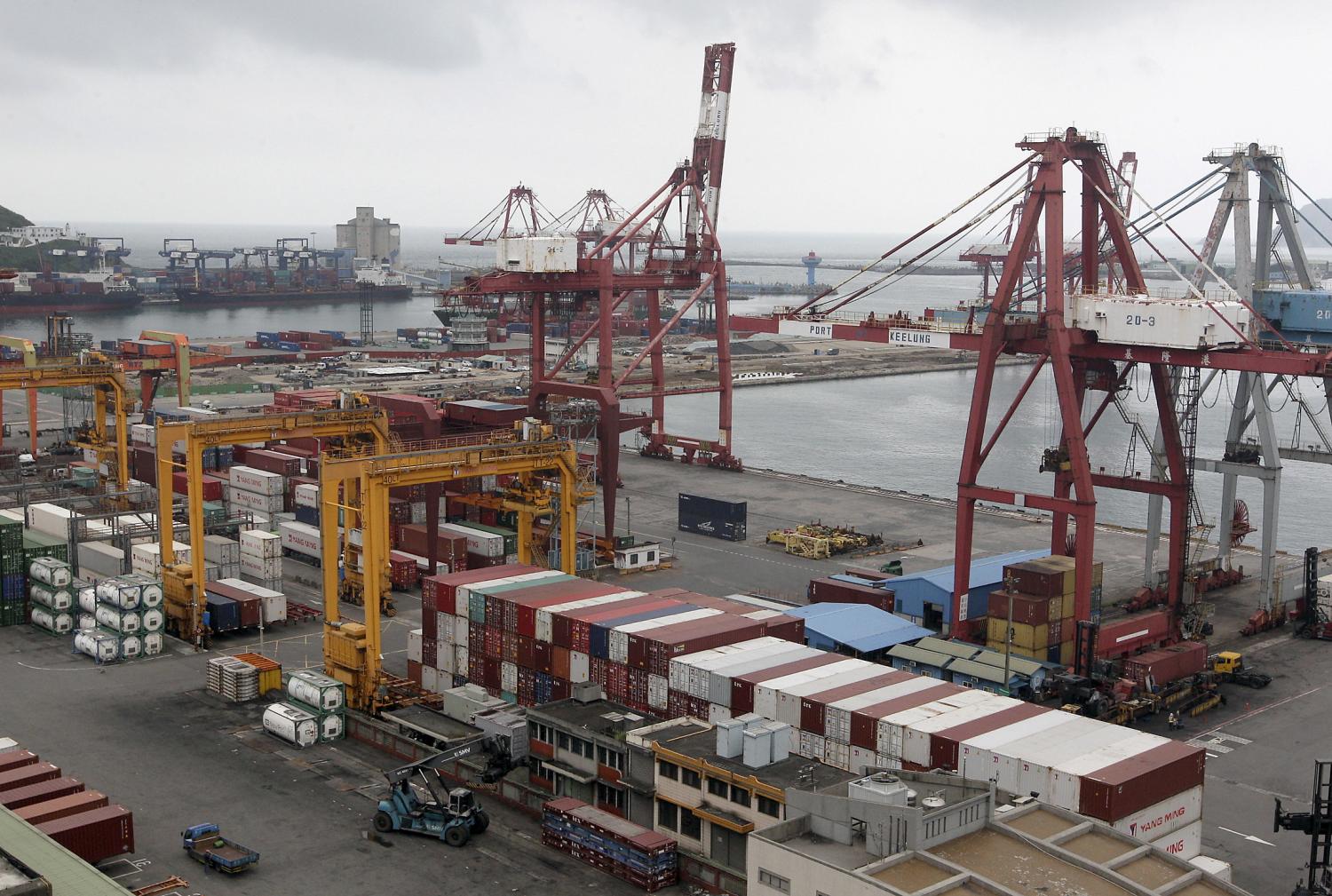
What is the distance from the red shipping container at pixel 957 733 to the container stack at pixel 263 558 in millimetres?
26836

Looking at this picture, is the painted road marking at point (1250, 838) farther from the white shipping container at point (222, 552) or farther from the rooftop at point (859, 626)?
the white shipping container at point (222, 552)

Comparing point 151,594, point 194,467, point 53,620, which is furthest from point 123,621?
point 194,467

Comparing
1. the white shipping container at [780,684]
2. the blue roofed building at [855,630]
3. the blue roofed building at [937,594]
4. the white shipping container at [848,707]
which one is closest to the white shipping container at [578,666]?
the white shipping container at [780,684]

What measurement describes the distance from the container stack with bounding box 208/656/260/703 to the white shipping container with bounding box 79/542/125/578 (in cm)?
1008

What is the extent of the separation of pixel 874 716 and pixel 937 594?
16.9 m

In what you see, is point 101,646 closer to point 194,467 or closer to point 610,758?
point 194,467

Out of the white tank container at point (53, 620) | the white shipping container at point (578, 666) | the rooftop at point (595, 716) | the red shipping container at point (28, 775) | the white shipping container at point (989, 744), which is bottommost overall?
the white tank container at point (53, 620)

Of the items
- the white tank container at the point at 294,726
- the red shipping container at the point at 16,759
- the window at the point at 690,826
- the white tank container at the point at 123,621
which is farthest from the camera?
the white tank container at the point at 123,621

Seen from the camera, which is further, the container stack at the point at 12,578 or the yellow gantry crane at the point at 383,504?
the container stack at the point at 12,578

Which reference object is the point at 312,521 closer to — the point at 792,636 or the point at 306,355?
the point at 792,636

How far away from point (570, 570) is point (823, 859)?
19945 mm

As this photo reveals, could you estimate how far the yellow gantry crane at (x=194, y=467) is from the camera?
4153 cm

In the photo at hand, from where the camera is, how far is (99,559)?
4631 cm

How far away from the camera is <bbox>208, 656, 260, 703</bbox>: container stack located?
36.3 meters
